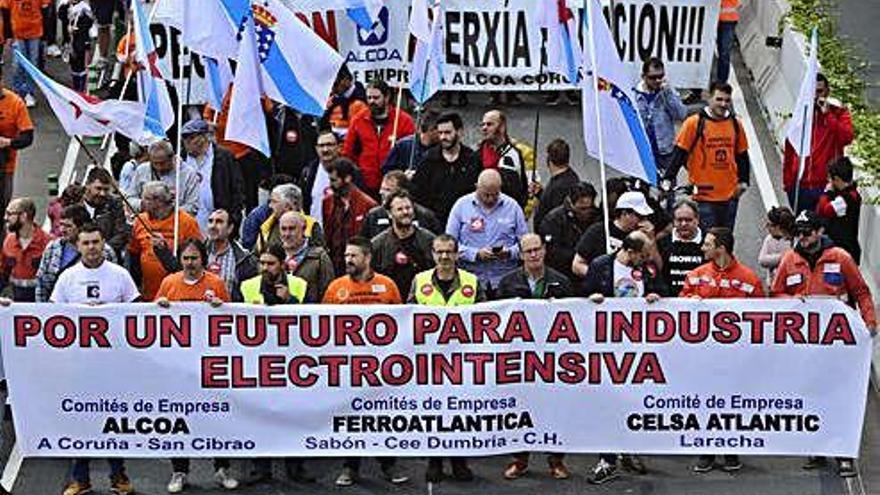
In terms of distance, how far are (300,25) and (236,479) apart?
3.47m

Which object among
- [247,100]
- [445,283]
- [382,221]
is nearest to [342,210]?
[382,221]

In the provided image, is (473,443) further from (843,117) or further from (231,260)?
(843,117)

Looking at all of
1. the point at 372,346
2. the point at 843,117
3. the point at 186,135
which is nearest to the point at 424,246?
the point at 372,346

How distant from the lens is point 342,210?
16469mm

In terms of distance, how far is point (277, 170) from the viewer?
18516mm

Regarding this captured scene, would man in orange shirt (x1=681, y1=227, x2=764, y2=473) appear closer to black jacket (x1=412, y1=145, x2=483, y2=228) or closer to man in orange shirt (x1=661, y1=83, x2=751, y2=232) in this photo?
black jacket (x1=412, y1=145, x2=483, y2=228)

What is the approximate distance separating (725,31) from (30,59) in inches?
263

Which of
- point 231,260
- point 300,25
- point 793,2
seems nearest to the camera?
point 231,260

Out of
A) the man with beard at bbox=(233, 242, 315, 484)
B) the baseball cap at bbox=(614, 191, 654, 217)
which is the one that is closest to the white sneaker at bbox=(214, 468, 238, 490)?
the man with beard at bbox=(233, 242, 315, 484)

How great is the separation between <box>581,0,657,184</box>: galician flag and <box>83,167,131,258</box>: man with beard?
333 cm

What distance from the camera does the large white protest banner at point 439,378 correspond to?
1428 cm

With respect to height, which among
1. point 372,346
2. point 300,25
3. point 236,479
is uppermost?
point 300,25

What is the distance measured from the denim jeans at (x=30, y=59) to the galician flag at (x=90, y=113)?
615cm

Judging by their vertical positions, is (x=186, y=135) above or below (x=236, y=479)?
above
